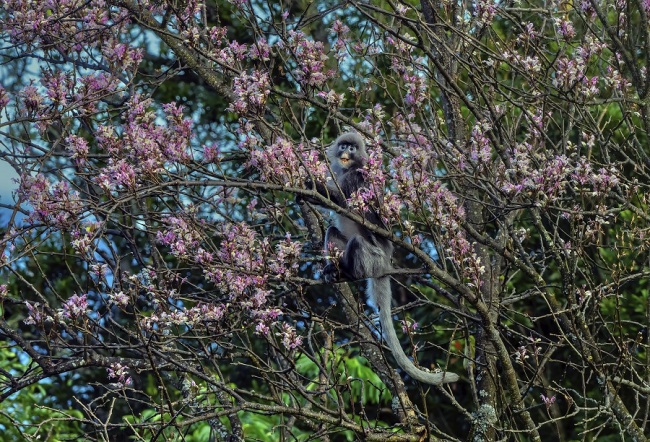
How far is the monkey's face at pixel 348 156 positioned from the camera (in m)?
6.37

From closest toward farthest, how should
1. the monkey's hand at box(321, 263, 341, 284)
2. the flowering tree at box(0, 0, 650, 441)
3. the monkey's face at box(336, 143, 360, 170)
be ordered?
1. the flowering tree at box(0, 0, 650, 441)
2. the monkey's hand at box(321, 263, 341, 284)
3. the monkey's face at box(336, 143, 360, 170)

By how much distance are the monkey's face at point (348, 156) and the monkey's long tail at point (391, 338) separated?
862mm

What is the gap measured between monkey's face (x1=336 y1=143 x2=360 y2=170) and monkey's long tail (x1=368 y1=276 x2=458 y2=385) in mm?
862

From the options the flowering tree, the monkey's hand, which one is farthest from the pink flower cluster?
the monkey's hand

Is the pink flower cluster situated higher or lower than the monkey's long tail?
higher

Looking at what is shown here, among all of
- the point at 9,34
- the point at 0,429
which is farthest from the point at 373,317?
the point at 0,429

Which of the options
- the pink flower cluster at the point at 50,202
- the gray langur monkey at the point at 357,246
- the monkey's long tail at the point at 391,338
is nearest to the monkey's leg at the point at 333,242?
the gray langur monkey at the point at 357,246

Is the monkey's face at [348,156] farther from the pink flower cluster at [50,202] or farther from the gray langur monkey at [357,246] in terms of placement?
the pink flower cluster at [50,202]

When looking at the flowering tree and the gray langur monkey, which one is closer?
the flowering tree

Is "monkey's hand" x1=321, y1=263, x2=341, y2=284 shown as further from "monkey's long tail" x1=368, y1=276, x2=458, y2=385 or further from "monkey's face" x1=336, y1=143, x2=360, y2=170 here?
"monkey's face" x1=336, y1=143, x2=360, y2=170

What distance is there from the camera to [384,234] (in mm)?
4070

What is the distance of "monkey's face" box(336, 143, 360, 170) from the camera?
6.37 metres

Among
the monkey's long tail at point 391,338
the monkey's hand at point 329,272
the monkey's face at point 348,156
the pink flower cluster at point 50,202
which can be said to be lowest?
the monkey's long tail at point 391,338

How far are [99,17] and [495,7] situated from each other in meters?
2.69
